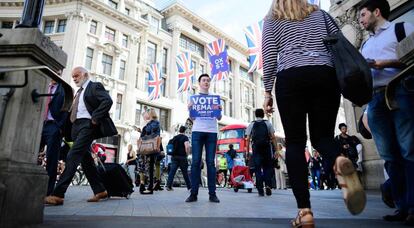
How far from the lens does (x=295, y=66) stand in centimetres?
231

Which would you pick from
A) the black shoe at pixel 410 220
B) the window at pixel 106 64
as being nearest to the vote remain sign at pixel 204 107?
the black shoe at pixel 410 220

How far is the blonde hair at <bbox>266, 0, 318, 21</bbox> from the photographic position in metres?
2.50

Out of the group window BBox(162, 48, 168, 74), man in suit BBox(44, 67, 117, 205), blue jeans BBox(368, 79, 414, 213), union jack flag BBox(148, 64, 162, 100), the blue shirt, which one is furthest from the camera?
window BBox(162, 48, 168, 74)

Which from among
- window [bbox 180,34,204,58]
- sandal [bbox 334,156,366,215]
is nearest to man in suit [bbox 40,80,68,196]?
sandal [bbox 334,156,366,215]

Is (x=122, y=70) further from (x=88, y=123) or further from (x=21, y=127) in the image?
(x=21, y=127)

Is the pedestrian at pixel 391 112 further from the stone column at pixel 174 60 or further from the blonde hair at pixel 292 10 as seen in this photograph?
the stone column at pixel 174 60

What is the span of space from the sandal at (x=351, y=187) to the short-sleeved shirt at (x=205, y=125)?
2.83 m

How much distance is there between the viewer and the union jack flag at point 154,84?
21703 millimetres

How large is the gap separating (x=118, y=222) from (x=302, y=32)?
2.16 metres

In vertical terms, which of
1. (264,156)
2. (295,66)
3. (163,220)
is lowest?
(163,220)

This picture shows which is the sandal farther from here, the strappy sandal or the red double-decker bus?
the red double-decker bus

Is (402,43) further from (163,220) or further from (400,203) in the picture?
(163,220)

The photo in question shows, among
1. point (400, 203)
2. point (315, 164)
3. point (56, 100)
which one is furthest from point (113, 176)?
point (315, 164)

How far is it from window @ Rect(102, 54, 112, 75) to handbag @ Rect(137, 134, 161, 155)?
71.3ft
